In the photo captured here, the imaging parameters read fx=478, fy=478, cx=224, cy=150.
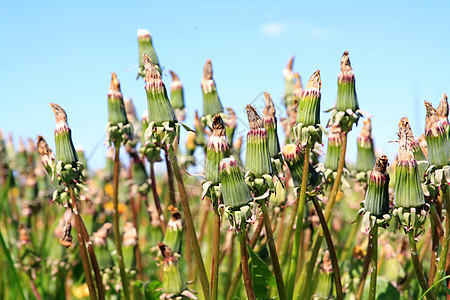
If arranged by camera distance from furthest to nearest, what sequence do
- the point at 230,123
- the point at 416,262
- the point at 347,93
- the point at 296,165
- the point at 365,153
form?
the point at 230,123, the point at 365,153, the point at 347,93, the point at 296,165, the point at 416,262

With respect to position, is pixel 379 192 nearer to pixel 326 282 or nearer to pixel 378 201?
pixel 378 201

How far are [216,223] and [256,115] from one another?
1.57 ft

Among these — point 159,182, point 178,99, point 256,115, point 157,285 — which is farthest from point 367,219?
point 159,182

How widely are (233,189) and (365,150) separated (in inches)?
61.0

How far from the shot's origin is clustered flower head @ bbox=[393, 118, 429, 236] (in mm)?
1764

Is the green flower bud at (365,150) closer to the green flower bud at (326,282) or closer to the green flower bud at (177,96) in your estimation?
the green flower bud at (326,282)

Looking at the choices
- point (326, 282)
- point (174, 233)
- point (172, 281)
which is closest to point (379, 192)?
point (326, 282)

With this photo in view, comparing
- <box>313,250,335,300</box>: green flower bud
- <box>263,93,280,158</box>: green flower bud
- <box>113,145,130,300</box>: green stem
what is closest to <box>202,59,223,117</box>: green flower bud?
<box>113,145,130,300</box>: green stem

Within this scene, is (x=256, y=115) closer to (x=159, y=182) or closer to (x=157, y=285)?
(x=157, y=285)

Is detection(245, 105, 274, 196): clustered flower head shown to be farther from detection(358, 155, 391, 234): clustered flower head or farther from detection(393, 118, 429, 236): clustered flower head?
detection(393, 118, 429, 236): clustered flower head

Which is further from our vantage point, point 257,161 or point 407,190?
point 257,161

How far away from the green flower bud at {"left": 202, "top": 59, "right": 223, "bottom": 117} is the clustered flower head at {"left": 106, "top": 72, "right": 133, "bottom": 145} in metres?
0.52

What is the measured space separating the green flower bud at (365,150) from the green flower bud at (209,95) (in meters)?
0.92

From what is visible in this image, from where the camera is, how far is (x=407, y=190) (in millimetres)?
1768
